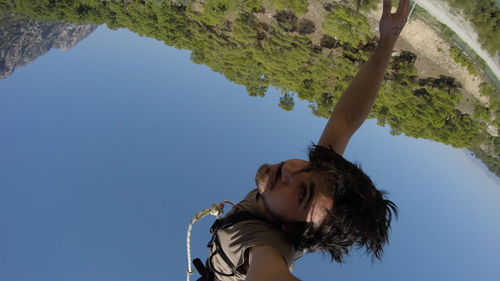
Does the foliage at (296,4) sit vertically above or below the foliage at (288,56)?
above

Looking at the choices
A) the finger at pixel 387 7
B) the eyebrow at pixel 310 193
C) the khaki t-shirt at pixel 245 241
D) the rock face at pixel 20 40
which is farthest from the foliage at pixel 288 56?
the khaki t-shirt at pixel 245 241

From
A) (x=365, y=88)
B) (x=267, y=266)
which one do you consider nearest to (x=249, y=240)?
(x=267, y=266)

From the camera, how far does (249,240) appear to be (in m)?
2.21

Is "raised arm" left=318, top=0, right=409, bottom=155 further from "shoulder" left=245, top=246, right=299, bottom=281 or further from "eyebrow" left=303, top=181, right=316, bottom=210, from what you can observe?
"shoulder" left=245, top=246, right=299, bottom=281

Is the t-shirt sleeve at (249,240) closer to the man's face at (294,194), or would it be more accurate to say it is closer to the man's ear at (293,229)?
the man's ear at (293,229)

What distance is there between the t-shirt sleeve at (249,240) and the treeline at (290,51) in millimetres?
14640

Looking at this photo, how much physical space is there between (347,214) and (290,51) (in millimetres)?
17542

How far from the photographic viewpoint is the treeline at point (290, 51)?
15500 millimetres

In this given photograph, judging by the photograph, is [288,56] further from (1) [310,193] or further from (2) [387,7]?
(1) [310,193]

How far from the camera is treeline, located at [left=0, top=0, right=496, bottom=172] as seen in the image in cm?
1550

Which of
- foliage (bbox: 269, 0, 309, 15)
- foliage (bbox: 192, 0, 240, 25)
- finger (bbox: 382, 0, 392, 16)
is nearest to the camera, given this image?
finger (bbox: 382, 0, 392, 16)

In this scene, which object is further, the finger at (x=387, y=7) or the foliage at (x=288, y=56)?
the foliage at (x=288, y=56)

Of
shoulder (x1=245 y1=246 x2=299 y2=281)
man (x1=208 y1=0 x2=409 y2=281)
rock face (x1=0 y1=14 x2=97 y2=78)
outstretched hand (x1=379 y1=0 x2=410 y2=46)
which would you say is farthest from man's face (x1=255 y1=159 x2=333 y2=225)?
rock face (x1=0 y1=14 x2=97 y2=78)

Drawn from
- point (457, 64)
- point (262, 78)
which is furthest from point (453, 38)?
point (262, 78)
